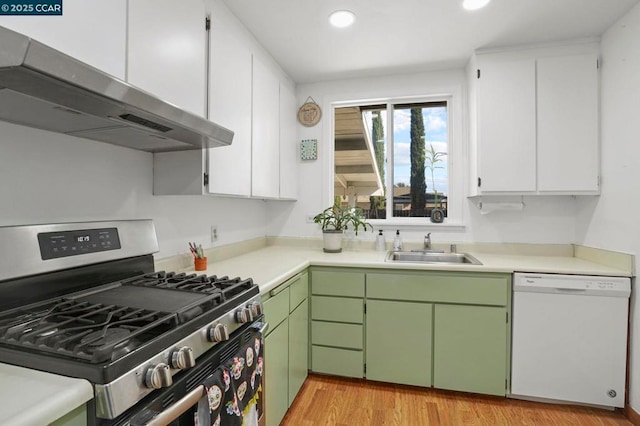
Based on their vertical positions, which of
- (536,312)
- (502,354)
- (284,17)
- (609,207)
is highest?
(284,17)

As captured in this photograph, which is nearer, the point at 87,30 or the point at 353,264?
the point at 87,30

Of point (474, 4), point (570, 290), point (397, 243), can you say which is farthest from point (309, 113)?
point (570, 290)

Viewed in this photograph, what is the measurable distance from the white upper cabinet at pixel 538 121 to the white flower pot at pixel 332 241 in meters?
1.15

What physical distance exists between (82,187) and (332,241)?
1.80 meters

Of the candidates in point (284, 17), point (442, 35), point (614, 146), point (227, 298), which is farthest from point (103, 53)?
point (614, 146)

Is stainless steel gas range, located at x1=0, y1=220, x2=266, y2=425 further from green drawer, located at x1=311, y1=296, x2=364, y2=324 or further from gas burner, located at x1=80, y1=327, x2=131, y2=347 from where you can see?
green drawer, located at x1=311, y1=296, x2=364, y2=324

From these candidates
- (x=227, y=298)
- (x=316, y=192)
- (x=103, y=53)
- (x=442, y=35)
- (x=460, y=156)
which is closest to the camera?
(x=103, y=53)

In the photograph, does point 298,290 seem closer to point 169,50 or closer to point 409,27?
point 169,50

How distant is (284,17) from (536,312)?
2.43 m

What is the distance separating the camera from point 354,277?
2244 millimetres

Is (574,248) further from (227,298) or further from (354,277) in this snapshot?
(227,298)

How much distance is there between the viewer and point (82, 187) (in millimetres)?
1318

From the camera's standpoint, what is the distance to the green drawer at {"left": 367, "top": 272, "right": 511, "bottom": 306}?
6.74 feet

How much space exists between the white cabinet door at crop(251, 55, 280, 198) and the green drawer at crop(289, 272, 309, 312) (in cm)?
63
